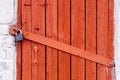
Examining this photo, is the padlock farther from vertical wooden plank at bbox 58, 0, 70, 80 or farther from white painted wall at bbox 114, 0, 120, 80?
white painted wall at bbox 114, 0, 120, 80

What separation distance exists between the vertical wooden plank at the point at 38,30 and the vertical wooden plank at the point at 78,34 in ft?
0.80

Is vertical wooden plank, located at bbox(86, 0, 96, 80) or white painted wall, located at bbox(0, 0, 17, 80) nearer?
white painted wall, located at bbox(0, 0, 17, 80)

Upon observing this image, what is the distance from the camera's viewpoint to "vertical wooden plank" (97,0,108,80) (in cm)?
287

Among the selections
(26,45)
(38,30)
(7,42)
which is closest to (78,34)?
(38,30)

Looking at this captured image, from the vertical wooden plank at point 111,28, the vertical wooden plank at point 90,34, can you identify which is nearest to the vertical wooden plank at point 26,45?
the vertical wooden plank at point 90,34

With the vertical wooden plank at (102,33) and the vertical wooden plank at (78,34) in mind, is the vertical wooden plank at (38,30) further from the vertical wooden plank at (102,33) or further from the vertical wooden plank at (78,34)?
the vertical wooden plank at (102,33)

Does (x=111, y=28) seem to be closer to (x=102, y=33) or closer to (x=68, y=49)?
(x=102, y=33)

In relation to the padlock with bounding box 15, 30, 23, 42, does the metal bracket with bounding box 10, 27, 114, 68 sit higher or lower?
lower

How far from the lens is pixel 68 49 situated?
2.82 metres

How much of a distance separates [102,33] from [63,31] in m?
0.32

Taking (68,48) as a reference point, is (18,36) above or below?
above

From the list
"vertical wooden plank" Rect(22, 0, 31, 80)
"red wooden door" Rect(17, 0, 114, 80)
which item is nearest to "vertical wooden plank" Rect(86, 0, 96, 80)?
"red wooden door" Rect(17, 0, 114, 80)

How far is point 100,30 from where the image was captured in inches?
113

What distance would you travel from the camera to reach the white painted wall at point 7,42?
2742mm
